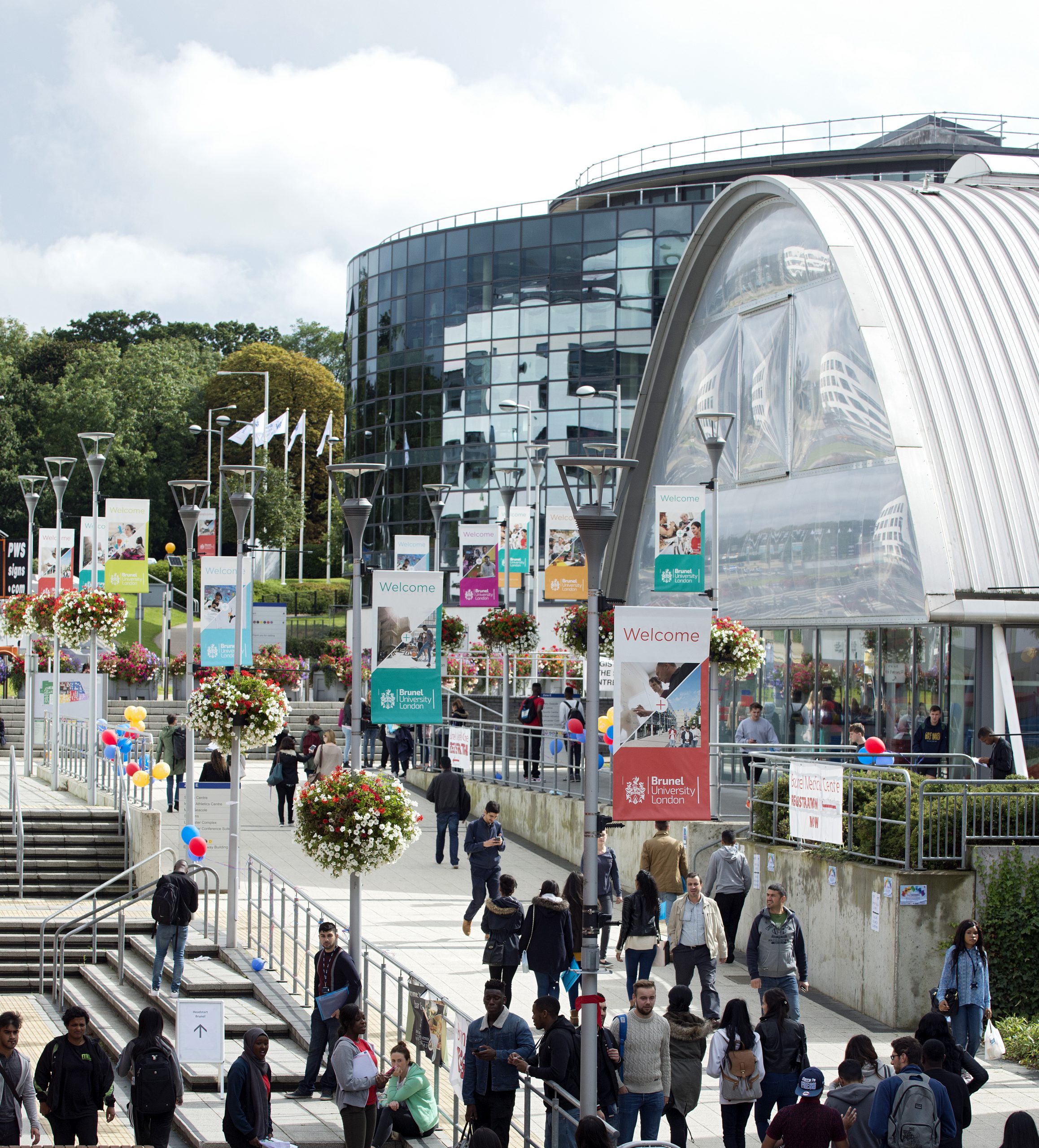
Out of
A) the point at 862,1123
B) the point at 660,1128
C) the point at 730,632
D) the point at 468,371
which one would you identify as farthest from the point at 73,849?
the point at 468,371

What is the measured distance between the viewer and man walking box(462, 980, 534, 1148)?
10586mm

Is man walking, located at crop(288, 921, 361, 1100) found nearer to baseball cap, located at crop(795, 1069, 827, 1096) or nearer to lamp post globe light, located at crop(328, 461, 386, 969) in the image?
lamp post globe light, located at crop(328, 461, 386, 969)

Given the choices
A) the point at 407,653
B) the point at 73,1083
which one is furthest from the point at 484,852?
the point at 73,1083

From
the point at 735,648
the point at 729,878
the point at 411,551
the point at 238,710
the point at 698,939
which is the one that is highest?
the point at 411,551

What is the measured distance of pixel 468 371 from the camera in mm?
58594

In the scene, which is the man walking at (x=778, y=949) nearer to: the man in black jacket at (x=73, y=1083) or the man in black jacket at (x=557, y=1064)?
the man in black jacket at (x=557, y=1064)

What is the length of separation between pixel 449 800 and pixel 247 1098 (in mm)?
11142

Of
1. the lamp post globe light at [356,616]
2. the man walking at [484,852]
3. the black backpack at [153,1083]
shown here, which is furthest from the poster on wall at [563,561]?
the black backpack at [153,1083]

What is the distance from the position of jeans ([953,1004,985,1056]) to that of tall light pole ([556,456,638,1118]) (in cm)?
409

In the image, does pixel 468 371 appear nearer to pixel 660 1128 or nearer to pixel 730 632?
pixel 730 632

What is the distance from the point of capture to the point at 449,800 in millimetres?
21812

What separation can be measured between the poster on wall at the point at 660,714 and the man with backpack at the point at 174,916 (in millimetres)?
6150

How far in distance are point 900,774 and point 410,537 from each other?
1925 centimetres

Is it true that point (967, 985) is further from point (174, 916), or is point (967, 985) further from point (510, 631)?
point (510, 631)
